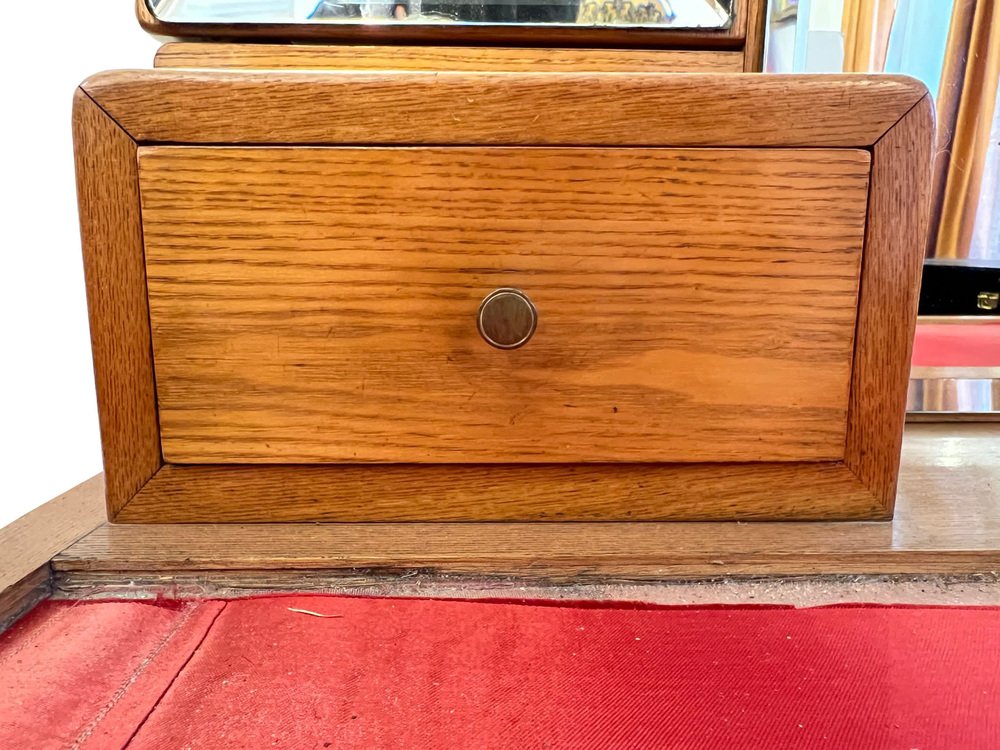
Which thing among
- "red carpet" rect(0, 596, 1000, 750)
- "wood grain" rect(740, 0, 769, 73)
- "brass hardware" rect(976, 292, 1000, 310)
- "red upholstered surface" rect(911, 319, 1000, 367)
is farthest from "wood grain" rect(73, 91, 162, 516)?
"brass hardware" rect(976, 292, 1000, 310)

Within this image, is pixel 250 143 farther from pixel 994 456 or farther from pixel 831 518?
pixel 994 456

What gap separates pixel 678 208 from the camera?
47 centimetres

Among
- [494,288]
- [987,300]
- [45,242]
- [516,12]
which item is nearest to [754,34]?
[516,12]

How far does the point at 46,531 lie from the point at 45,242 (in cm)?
53

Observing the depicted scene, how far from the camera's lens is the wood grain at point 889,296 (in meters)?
0.47

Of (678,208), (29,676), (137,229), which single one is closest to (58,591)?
(29,676)

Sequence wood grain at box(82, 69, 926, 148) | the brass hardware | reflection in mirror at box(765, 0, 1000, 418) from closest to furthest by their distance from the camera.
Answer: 1. wood grain at box(82, 69, 926, 148)
2. reflection in mirror at box(765, 0, 1000, 418)
3. the brass hardware

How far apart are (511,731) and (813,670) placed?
163 mm

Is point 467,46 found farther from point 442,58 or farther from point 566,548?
point 566,548

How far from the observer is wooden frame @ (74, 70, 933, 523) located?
0.45 meters

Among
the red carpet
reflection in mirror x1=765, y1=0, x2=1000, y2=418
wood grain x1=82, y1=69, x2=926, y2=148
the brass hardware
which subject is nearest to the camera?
the red carpet

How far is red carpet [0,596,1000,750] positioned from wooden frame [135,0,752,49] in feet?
1.38

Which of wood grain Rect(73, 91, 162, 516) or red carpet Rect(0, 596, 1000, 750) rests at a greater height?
wood grain Rect(73, 91, 162, 516)

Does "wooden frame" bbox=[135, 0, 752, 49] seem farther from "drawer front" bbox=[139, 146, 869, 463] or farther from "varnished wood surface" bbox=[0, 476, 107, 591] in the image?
"varnished wood surface" bbox=[0, 476, 107, 591]
